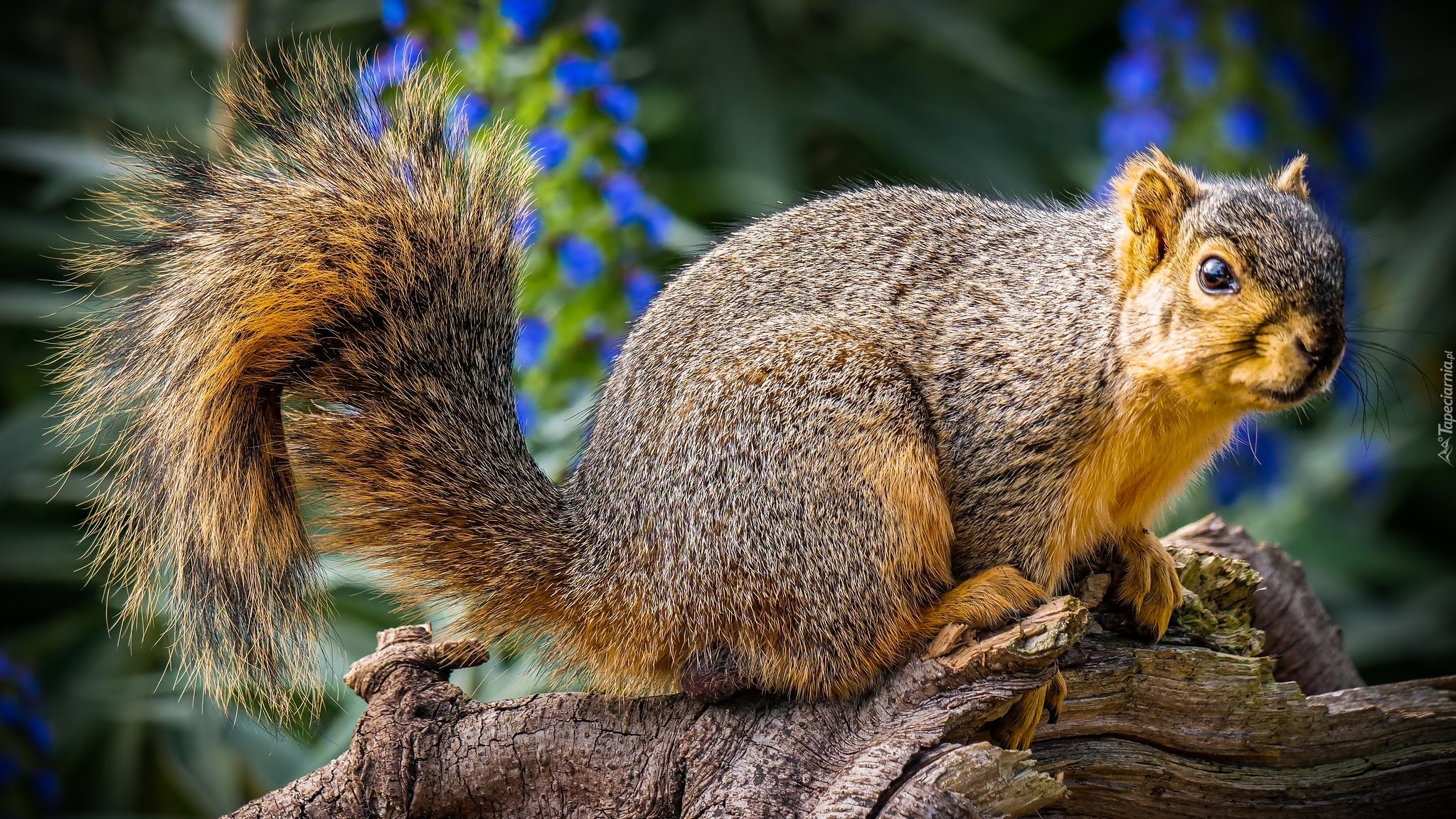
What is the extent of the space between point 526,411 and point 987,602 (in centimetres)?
96

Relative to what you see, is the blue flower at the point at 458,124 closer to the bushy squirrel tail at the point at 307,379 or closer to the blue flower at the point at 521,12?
the bushy squirrel tail at the point at 307,379

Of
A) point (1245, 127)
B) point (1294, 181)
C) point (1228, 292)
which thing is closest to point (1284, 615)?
point (1294, 181)

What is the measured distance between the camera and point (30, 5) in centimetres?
364

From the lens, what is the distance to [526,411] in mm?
2307

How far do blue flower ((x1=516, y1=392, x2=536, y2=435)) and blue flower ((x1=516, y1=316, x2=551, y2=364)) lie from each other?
0.06 m

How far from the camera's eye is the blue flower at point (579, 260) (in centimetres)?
227

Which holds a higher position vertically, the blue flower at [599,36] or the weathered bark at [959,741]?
the blue flower at [599,36]

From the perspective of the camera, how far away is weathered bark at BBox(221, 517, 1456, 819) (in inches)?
63.1

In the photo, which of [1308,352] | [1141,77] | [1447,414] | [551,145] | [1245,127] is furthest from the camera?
[1141,77]

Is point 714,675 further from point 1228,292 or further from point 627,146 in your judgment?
point 627,146

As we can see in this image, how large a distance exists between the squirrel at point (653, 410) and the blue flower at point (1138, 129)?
102cm

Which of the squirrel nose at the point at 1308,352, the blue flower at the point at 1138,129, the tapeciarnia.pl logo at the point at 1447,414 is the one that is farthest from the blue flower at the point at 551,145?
the tapeciarnia.pl logo at the point at 1447,414

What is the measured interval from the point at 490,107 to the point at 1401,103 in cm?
325

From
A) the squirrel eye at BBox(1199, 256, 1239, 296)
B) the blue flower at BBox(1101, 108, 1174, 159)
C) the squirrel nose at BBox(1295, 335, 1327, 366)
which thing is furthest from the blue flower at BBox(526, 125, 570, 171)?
the blue flower at BBox(1101, 108, 1174, 159)
